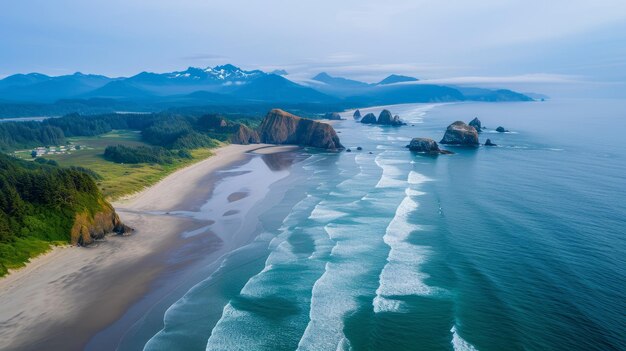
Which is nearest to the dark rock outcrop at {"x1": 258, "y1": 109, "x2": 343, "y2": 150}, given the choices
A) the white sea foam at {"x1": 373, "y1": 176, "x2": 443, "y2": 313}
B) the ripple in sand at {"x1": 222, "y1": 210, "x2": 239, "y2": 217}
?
the ripple in sand at {"x1": 222, "y1": 210, "x2": 239, "y2": 217}

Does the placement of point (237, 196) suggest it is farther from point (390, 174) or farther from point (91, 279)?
point (91, 279)

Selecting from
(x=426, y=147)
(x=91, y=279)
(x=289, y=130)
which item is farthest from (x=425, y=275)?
(x=289, y=130)

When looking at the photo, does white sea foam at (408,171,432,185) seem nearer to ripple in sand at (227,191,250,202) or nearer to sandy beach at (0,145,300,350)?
ripple in sand at (227,191,250,202)

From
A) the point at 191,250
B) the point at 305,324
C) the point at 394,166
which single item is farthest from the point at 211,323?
the point at 394,166

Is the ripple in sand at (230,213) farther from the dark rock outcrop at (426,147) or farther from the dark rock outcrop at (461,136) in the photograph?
the dark rock outcrop at (461,136)

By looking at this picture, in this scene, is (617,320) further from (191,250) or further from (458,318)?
(191,250)
